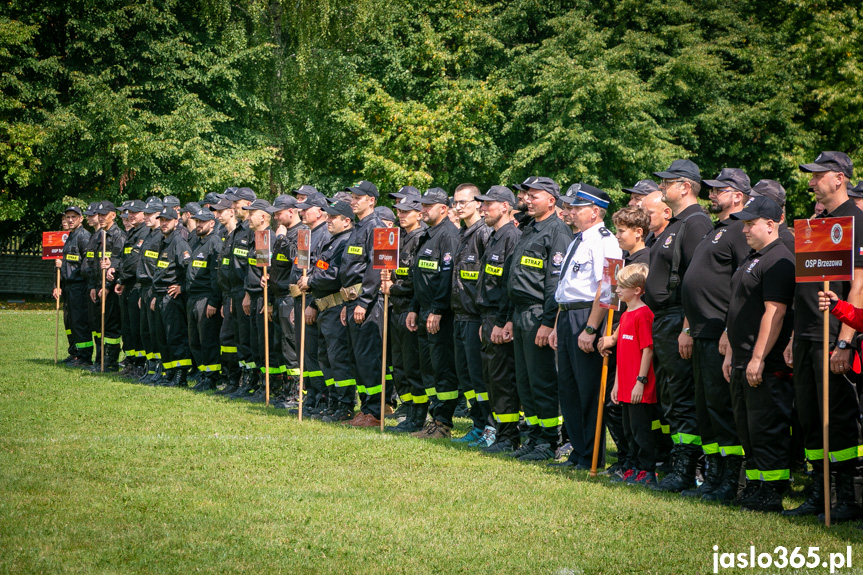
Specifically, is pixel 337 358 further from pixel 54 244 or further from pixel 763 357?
pixel 54 244

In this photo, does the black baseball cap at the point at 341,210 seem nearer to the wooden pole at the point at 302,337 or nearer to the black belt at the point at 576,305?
the wooden pole at the point at 302,337

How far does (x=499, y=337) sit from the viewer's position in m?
10.2

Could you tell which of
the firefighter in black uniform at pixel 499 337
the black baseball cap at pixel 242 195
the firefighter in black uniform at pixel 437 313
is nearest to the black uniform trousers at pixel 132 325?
the black baseball cap at pixel 242 195

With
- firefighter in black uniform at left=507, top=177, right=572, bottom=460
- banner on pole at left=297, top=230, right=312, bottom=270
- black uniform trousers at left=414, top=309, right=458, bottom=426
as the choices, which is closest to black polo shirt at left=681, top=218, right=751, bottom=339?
firefighter in black uniform at left=507, top=177, right=572, bottom=460

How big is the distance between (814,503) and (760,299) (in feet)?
5.22

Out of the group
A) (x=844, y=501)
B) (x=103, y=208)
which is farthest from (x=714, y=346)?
(x=103, y=208)

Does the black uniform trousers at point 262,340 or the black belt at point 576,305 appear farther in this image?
the black uniform trousers at point 262,340

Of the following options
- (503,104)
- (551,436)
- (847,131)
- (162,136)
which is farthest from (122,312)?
(847,131)

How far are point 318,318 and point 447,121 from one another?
19.5 meters

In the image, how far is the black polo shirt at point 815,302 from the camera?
717 centimetres

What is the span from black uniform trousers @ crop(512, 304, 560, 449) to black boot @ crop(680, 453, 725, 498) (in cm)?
197

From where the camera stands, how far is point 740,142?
30.5 m

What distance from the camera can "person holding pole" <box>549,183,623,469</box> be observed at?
9.24m

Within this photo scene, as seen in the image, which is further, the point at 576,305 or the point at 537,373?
the point at 537,373
